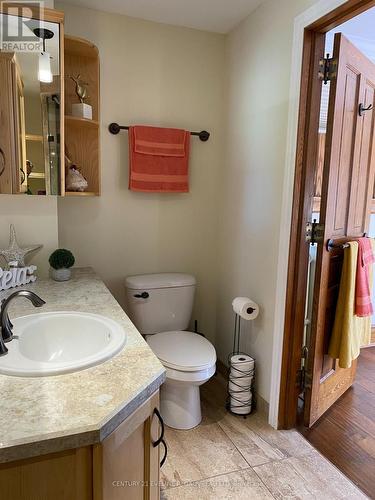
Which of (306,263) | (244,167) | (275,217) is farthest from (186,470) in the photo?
(244,167)

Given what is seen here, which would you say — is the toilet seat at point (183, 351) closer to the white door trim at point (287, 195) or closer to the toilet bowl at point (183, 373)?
the toilet bowl at point (183, 373)

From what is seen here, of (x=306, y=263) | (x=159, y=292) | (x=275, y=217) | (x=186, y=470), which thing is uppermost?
(x=275, y=217)

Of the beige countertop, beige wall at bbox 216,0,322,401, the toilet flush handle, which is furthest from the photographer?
the toilet flush handle

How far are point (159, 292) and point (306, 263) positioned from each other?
889mm

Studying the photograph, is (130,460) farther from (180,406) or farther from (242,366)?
(242,366)

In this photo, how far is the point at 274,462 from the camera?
5.80ft

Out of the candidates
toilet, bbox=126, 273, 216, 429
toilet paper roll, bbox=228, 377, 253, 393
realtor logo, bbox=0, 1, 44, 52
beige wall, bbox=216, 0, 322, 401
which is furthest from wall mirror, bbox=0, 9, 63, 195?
toilet paper roll, bbox=228, 377, 253, 393

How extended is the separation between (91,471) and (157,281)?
148 cm

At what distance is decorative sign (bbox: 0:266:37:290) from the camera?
168 cm

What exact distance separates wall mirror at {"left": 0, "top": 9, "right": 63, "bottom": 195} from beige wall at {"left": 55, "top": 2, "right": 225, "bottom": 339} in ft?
1.62

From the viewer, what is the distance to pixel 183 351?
6.59 ft

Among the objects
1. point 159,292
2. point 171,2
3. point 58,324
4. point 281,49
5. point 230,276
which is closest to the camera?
point 58,324

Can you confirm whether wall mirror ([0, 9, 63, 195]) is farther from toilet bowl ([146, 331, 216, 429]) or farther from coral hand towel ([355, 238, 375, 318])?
coral hand towel ([355, 238, 375, 318])

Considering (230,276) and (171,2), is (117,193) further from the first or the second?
(171,2)
